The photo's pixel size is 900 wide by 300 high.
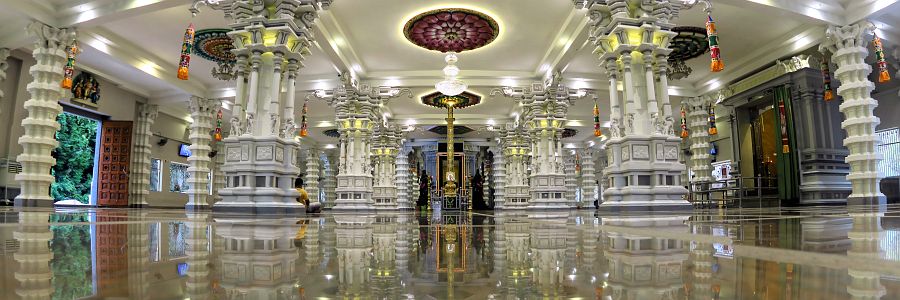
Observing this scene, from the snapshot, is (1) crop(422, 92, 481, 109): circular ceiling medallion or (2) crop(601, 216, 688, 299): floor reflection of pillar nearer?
(2) crop(601, 216, 688, 299): floor reflection of pillar

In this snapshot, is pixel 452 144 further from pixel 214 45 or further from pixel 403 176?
pixel 403 176

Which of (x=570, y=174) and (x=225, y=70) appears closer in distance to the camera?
(x=225, y=70)

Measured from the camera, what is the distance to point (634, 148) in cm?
683

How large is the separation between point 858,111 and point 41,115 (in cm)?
1544

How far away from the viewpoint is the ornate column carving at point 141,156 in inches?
585

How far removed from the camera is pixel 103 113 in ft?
46.3

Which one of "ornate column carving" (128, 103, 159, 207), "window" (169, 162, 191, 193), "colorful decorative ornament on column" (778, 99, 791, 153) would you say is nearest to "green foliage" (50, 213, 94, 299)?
"colorful decorative ornament on column" (778, 99, 791, 153)

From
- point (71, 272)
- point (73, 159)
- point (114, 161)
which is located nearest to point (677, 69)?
point (71, 272)

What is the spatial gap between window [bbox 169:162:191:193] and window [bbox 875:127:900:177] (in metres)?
22.4

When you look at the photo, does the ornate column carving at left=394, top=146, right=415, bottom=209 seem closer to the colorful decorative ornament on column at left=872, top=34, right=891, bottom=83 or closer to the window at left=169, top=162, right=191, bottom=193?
the window at left=169, top=162, right=191, bottom=193

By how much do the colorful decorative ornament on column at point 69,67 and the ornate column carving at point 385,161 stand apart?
10759 mm

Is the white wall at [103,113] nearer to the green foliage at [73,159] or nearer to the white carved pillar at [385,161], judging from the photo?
the green foliage at [73,159]

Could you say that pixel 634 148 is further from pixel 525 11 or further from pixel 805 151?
pixel 805 151

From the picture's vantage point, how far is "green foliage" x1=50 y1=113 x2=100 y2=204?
19875mm
